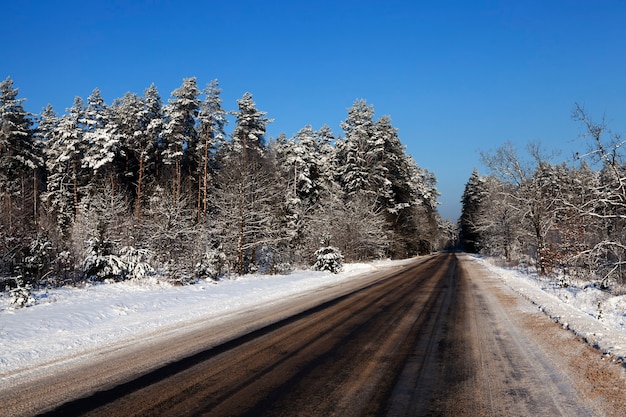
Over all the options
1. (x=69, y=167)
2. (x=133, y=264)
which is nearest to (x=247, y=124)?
(x=69, y=167)

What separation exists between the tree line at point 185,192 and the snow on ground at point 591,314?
44.8ft

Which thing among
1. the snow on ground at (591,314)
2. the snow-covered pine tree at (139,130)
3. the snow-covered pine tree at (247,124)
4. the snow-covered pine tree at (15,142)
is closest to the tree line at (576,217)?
the snow on ground at (591,314)

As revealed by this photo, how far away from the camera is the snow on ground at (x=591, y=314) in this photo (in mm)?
6816

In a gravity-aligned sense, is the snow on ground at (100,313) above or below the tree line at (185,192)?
below

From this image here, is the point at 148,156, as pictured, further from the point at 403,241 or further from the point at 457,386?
the point at 457,386

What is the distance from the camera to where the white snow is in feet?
22.8

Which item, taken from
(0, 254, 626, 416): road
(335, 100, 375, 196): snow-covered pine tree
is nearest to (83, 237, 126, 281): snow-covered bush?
(0, 254, 626, 416): road

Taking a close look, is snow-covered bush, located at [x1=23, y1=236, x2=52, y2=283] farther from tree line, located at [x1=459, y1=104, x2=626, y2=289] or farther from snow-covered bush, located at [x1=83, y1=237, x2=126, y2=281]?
tree line, located at [x1=459, y1=104, x2=626, y2=289]

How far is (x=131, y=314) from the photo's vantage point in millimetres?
10297

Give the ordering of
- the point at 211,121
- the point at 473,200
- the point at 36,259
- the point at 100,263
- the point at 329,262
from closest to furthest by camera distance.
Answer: the point at 36,259 < the point at 100,263 < the point at 329,262 < the point at 211,121 < the point at 473,200

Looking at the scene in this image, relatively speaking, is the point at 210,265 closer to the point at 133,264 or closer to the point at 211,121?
the point at 133,264

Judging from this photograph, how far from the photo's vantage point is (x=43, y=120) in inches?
2020

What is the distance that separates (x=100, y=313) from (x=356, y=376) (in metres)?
7.66

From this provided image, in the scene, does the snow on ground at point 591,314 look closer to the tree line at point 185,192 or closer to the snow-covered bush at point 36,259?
the tree line at point 185,192
